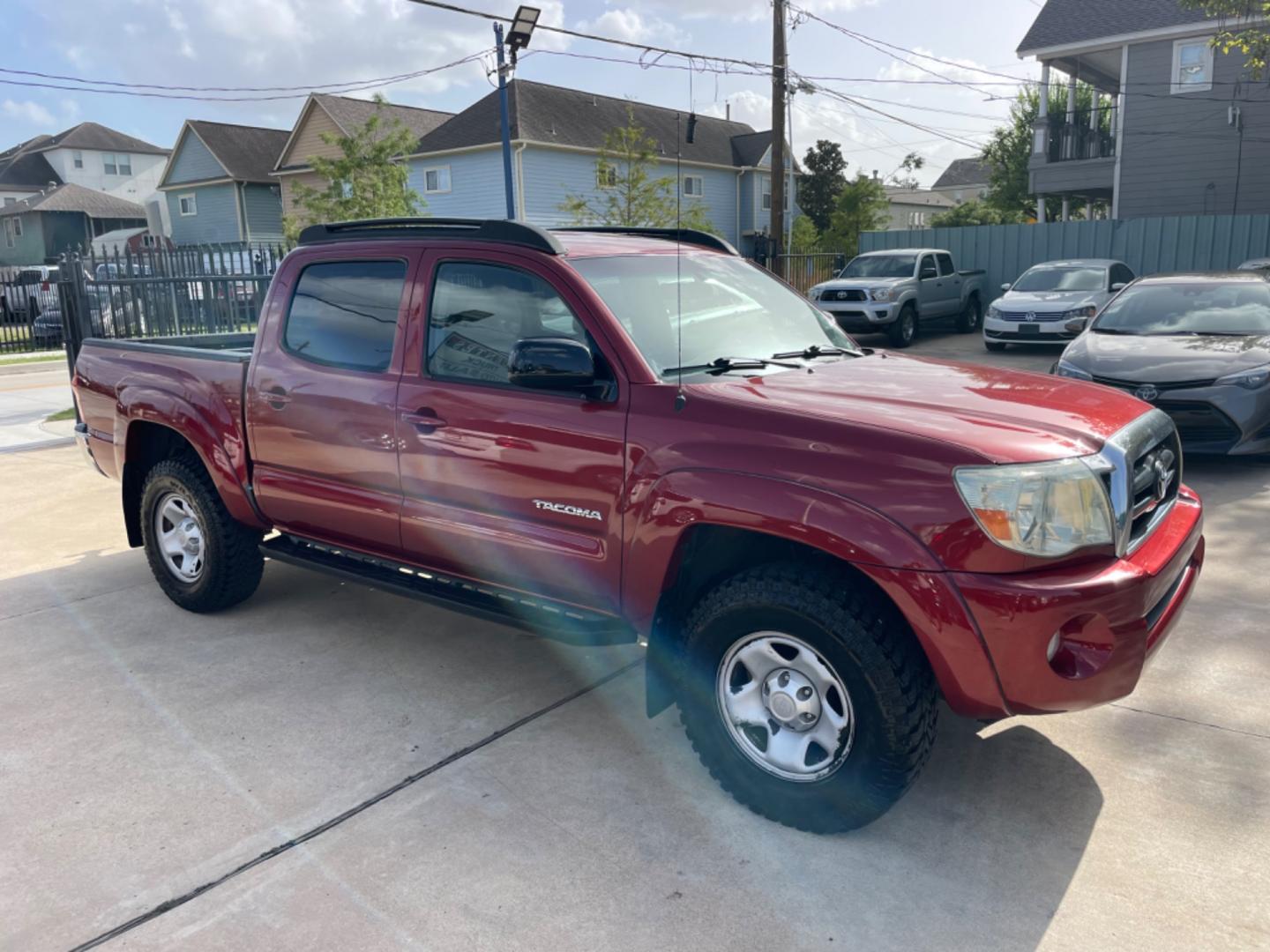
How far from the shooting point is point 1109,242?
781 inches

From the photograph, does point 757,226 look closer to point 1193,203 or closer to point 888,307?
point 1193,203

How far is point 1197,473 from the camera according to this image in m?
8.02

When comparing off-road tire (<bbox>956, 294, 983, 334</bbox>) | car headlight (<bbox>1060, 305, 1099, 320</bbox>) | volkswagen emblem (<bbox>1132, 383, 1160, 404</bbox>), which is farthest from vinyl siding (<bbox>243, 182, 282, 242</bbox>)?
volkswagen emblem (<bbox>1132, 383, 1160, 404</bbox>)

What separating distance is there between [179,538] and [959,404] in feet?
13.2

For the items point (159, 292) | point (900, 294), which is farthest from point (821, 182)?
point (159, 292)

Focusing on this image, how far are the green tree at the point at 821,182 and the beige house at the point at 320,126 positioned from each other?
18.7 metres

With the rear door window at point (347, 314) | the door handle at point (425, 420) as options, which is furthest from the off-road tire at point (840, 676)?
the rear door window at point (347, 314)

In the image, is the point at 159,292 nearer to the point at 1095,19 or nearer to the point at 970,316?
the point at 970,316

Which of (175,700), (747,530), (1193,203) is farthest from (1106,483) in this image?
(1193,203)

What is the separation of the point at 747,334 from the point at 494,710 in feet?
6.08

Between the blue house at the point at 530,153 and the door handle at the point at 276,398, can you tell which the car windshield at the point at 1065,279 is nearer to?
the blue house at the point at 530,153

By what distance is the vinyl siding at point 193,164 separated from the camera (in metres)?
41.0

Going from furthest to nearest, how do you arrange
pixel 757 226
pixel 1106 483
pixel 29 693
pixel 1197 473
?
pixel 757 226 < pixel 1197 473 < pixel 29 693 < pixel 1106 483

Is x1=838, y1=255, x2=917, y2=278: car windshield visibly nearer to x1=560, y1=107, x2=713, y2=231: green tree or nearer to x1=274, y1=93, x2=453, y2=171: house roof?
x1=560, y1=107, x2=713, y2=231: green tree
